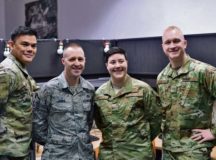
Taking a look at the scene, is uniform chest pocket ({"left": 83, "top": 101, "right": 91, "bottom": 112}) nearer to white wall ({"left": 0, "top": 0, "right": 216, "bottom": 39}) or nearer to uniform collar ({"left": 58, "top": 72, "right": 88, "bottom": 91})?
uniform collar ({"left": 58, "top": 72, "right": 88, "bottom": 91})

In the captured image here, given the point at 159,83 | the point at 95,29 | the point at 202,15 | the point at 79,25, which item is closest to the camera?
the point at 159,83

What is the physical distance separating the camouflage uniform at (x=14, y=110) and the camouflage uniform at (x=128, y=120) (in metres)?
0.42

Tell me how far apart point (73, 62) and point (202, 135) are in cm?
82

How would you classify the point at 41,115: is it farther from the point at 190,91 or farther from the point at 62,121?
the point at 190,91

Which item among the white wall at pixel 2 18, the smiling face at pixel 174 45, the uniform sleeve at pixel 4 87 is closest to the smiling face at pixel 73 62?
the uniform sleeve at pixel 4 87

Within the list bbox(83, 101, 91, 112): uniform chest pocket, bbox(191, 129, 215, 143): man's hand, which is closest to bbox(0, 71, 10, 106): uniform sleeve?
bbox(83, 101, 91, 112): uniform chest pocket

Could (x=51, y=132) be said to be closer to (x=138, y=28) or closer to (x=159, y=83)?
(x=159, y=83)

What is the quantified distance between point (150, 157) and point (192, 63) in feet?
1.93

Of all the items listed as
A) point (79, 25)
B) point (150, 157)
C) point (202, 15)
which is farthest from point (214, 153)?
point (79, 25)

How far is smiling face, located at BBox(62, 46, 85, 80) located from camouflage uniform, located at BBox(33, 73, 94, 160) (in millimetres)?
67

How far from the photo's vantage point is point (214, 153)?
7.00 ft

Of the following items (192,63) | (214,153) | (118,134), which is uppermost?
(192,63)

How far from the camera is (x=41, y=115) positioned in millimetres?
1969

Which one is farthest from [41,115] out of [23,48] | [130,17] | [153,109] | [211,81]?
[130,17]
